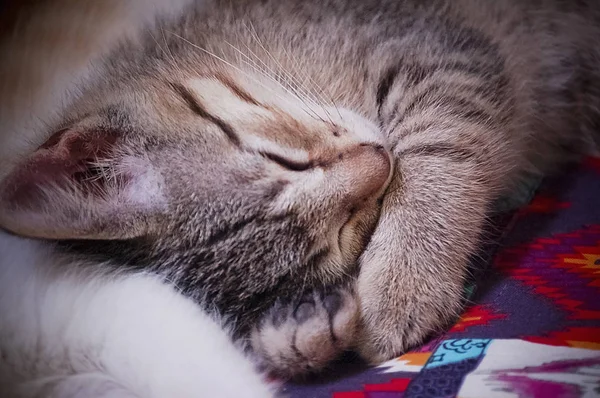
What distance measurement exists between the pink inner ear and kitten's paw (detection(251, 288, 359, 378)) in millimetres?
270

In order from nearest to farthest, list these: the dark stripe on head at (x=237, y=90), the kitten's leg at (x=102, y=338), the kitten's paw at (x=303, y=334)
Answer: the kitten's leg at (x=102, y=338)
the kitten's paw at (x=303, y=334)
the dark stripe on head at (x=237, y=90)

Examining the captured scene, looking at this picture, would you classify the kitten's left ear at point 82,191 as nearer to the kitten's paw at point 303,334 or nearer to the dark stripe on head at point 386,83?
the kitten's paw at point 303,334

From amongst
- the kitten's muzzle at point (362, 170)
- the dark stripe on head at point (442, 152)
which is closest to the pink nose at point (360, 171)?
the kitten's muzzle at point (362, 170)

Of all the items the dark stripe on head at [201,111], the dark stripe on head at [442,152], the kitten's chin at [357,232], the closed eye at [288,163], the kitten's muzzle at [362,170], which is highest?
the dark stripe on head at [201,111]

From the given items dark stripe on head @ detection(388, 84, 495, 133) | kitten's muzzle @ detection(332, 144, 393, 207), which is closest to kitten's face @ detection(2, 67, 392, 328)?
kitten's muzzle @ detection(332, 144, 393, 207)

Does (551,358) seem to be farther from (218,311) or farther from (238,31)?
(238,31)

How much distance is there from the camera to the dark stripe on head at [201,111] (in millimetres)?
829

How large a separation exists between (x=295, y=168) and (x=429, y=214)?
0.65 feet

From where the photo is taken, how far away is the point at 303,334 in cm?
77

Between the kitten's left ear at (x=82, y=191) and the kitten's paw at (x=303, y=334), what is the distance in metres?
0.19

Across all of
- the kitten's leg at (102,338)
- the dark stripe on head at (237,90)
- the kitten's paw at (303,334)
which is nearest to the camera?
the kitten's leg at (102,338)

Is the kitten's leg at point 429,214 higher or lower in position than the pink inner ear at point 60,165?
lower

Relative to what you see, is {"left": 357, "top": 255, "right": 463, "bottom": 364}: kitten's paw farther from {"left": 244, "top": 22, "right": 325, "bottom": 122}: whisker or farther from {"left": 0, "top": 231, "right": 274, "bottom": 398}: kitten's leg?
{"left": 244, "top": 22, "right": 325, "bottom": 122}: whisker

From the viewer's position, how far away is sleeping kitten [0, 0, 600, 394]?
77 centimetres
